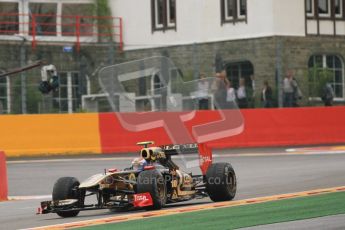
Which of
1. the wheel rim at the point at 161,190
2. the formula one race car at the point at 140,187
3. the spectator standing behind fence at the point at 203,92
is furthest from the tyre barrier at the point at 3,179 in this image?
the spectator standing behind fence at the point at 203,92

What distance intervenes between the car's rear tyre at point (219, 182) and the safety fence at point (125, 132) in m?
13.8

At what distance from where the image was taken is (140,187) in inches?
622

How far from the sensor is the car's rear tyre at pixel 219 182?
56.4 ft

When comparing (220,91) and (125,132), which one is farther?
(220,91)

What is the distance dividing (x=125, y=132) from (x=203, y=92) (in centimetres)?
371

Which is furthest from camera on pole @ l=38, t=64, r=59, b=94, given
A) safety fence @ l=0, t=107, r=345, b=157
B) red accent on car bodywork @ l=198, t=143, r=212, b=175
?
red accent on car bodywork @ l=198, t=143, r=212, b=175

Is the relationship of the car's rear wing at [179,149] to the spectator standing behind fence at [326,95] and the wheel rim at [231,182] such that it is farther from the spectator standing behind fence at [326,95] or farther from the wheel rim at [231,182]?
the spectator standing behind fence at [326,95]

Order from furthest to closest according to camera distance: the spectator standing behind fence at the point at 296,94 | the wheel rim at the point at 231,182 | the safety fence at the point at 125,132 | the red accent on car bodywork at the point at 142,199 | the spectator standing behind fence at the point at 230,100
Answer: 1. the spectator standing behind fence at the point at 296,94
2. the spectator standing behind fence at the point at 230,100
3. the safety fence at the point at 125,132
4. the wheel rim at the point at 231,182
5. the red accent on car bodywork at the point at 142,199

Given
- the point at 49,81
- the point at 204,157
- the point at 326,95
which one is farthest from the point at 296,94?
the point at 204,157

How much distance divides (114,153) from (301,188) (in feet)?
40.3

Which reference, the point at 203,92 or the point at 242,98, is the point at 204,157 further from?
the point at 242,98

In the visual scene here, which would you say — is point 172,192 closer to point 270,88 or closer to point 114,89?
point 114,89

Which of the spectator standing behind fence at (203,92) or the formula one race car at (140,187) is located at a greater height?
the spectator standing behind fence at (203,92)

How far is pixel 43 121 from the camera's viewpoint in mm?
30828
